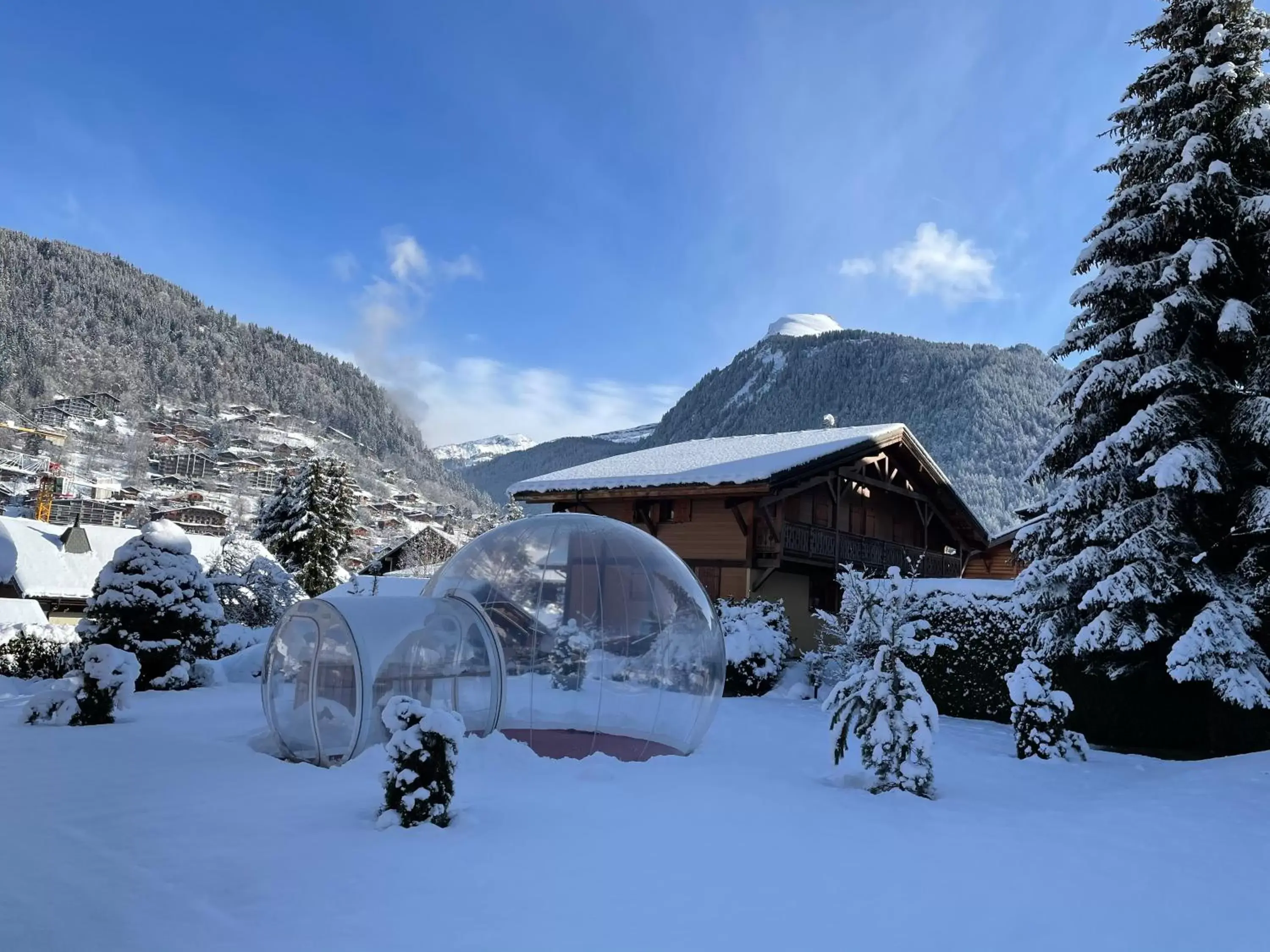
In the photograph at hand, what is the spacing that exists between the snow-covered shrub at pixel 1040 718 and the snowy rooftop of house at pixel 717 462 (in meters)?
9.26

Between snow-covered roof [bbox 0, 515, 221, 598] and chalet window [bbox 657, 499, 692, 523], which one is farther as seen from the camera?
snow-covered roof [bbox 0, 515, 221, 598]

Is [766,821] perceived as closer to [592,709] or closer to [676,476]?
[592,709]

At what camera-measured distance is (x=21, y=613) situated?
18.6 metres

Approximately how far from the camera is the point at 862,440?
2178 centimetres

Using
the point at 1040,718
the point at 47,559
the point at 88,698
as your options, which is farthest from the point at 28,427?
the point at 1040,718

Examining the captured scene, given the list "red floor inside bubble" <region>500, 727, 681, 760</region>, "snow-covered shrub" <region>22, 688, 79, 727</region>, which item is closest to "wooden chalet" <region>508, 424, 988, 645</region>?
"red floor inside bubble" <region>500, 727, 681, 760</region>

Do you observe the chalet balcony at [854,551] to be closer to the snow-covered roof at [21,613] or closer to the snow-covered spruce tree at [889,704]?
the snow-covered spruce tree at [889,704]

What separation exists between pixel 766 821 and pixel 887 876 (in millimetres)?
1308

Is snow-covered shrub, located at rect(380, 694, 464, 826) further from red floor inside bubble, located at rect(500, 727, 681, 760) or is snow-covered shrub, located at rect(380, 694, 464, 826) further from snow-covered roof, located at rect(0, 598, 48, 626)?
snow-covered roof, located at rect(0, 598, 48, 626)

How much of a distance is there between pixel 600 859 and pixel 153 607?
40.1 feet

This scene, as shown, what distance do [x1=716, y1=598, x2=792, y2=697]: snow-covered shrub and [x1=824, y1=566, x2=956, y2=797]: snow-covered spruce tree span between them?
741 centimetres

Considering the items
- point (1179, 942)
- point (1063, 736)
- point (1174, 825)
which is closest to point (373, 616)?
point (1179, 942)

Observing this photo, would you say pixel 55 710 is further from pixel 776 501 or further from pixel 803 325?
pixel 803 325

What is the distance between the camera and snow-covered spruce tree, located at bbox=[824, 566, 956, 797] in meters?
7.51
